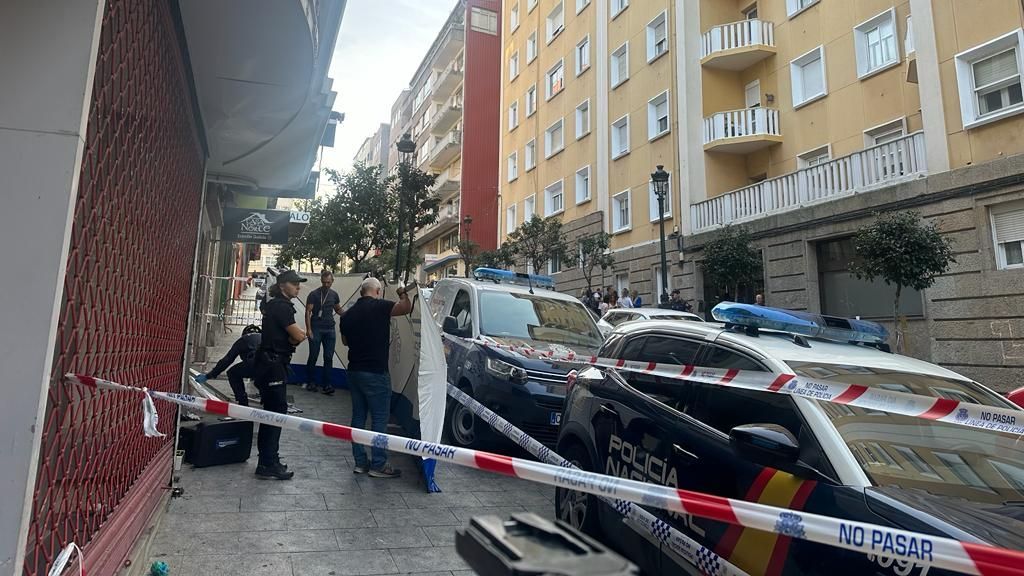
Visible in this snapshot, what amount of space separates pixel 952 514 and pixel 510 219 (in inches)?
1221

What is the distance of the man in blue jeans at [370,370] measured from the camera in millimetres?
5699

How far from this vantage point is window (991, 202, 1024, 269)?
11.4 meters

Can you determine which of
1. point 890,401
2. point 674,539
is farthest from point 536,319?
point 890,401

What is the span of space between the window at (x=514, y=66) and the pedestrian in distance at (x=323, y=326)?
27.2 meters

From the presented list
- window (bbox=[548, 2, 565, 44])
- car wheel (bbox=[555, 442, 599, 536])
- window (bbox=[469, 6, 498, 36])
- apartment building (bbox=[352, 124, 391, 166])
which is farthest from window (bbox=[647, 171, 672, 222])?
apartment building (bbox=[352, 124, 391, 166])

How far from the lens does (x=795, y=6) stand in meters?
18.5

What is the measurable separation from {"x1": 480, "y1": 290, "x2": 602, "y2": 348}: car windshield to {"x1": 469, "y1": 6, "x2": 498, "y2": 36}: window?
38.3 meters

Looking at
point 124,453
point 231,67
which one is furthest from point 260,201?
point 124,453

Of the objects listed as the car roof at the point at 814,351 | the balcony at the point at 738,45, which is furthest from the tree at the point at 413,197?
the car roof at the point at 814,351

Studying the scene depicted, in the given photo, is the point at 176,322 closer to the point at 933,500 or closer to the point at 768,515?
the point at 768,515

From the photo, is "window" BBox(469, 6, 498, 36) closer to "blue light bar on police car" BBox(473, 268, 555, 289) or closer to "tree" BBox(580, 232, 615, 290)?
"tree" BBox(580, 232, 615, 290)

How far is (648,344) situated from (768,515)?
2279mm

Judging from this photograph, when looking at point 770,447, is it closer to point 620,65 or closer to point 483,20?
point 620,65

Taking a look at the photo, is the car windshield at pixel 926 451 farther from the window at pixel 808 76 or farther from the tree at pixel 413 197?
the window at pixel 808 76
